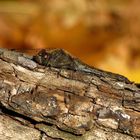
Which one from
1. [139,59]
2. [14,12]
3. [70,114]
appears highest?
[14,12]

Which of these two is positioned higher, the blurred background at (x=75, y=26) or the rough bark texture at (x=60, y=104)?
the blurred background at (x=75, y=26)

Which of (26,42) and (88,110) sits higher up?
(26,42)

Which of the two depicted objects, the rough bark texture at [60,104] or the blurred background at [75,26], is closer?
the rough bark texture at [60,104]

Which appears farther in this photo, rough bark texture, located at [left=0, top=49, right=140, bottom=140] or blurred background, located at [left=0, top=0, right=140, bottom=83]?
blurred background, located at [left=0, top=0, right=140, bottom=83]

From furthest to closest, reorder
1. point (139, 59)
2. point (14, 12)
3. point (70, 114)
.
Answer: point (14, 12)
point (139, 59)
point (70, 114)

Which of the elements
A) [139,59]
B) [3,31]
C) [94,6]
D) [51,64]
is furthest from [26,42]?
[51,64]

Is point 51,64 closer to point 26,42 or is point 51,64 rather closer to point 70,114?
point 70,114
